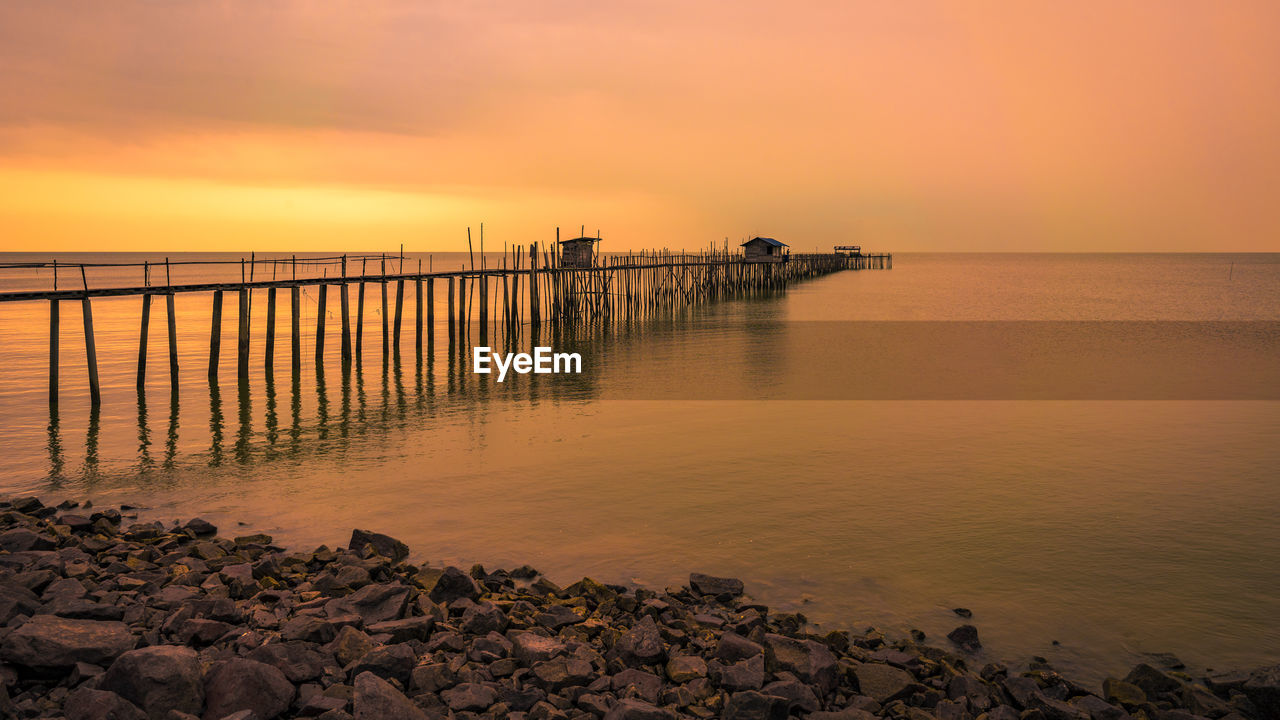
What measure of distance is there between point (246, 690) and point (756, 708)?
9.88 ft

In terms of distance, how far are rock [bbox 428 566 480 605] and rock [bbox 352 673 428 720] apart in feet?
6.41

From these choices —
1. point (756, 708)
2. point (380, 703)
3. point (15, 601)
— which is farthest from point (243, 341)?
point (756, 708)

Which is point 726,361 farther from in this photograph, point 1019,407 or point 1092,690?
point 1092,690

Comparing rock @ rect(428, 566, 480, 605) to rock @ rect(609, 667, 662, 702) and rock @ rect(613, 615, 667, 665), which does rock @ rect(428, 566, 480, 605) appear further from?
rock @ rect(609, 667, 662, 702)

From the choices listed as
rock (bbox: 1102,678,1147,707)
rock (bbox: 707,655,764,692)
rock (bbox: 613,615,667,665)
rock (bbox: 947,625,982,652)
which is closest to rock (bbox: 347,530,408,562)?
rock (bbox: 613,615,667,665)

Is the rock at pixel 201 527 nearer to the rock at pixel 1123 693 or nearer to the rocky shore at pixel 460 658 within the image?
the rocky shore at pixel 460 658

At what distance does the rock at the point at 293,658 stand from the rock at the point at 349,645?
4.1 inches

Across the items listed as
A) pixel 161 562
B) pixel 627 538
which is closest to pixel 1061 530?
pixel 627 538

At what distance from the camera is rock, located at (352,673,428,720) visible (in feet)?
16.7

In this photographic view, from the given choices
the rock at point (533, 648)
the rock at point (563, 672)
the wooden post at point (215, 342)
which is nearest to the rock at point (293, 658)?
the rock at point (533, 648)

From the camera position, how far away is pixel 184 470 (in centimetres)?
1262

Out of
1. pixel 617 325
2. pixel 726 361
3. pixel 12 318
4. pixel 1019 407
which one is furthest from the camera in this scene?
pixel 12 318

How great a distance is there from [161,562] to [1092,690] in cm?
778

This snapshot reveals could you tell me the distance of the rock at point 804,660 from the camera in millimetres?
5918
